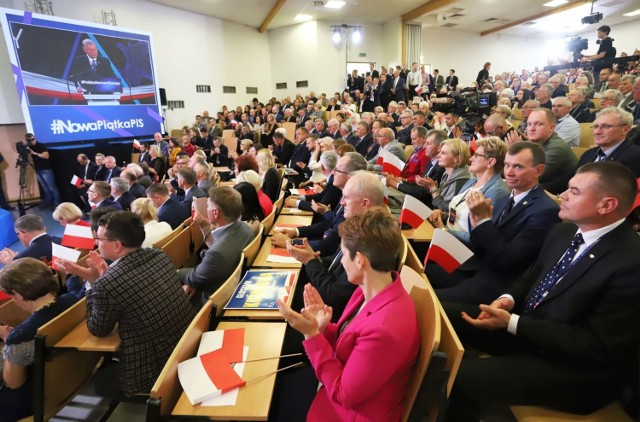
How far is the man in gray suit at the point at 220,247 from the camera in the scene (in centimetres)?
222

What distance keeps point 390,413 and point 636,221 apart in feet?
6.90

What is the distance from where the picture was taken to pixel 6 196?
7.95m

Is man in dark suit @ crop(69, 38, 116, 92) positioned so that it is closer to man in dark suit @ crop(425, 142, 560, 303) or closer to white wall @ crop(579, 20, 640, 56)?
man in dark suit @ crop(425, 142, 560, 303)

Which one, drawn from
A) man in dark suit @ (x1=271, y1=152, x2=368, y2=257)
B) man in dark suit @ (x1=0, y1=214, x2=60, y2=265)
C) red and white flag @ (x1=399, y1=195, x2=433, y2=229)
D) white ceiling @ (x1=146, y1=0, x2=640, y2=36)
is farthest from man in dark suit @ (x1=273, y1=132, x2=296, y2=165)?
white ceiling @ (x1=146, y1=0, x2=640, y2=36)

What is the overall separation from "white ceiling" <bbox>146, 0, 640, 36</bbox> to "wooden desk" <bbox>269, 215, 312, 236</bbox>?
9.96 metres

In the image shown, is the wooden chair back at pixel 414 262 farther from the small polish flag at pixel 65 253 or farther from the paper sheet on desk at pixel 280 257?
the small polish flag at pixel 65 253

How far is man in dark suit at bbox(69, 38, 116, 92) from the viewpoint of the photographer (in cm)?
842

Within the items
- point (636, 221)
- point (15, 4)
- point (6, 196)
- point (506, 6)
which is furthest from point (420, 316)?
point (506, 6)

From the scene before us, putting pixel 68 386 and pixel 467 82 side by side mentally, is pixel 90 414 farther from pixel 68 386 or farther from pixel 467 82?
pixel 467 82

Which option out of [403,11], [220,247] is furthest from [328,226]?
[403,11]

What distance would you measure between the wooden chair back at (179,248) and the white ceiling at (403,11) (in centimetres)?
1054

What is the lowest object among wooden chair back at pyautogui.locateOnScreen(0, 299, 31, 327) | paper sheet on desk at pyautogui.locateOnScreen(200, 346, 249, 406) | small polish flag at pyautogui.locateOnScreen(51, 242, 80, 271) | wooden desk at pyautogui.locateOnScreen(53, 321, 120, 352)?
wooden chair back at pyautogui.locateOnScreen(0, 299, 31, 327)

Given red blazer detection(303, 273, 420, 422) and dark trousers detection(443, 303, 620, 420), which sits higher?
red blazer detection(303, 273, 420, 422)

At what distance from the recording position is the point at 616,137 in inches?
117
